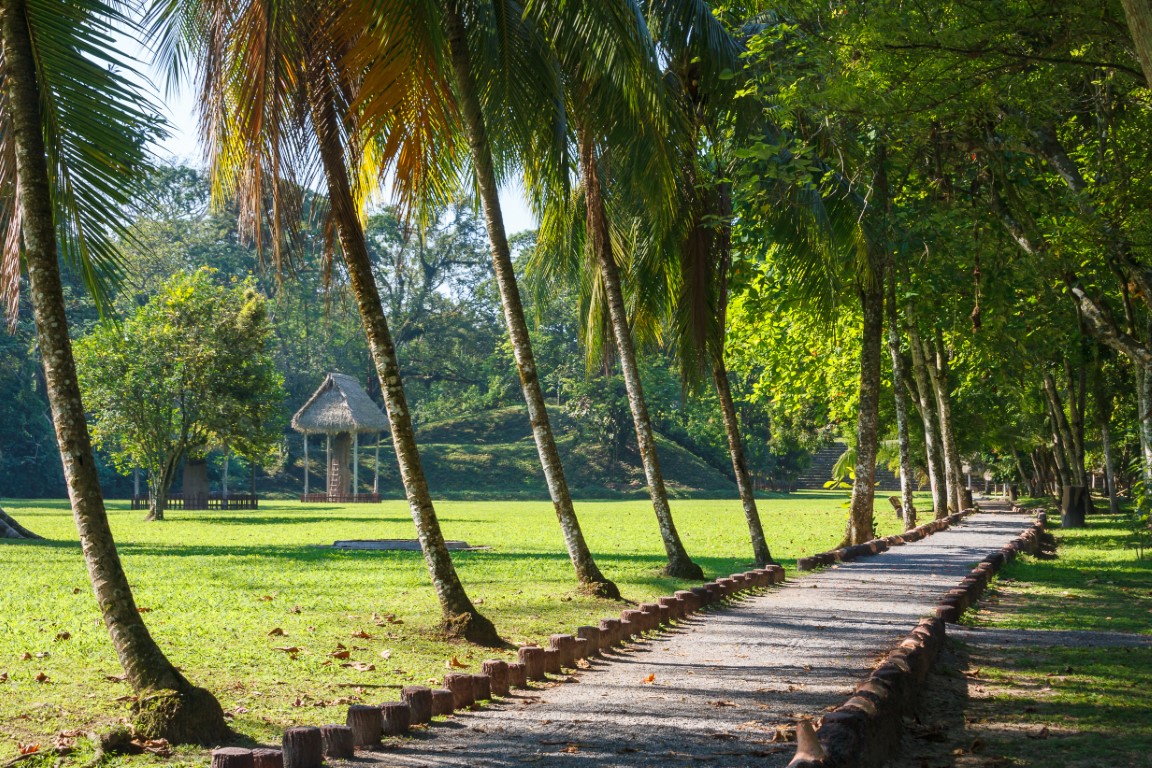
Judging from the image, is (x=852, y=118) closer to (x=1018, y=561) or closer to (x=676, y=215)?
(x=676, y=215)

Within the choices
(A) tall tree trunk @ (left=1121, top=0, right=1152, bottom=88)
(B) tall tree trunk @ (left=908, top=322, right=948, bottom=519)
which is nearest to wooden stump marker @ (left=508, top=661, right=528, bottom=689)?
(A) tall tree trunk @ (left=1121, top=0, right=1152, bottom=88)

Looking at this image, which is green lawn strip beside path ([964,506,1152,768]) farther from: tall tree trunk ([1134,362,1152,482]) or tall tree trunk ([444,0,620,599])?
tall tree trunk ([444,0,620,599])

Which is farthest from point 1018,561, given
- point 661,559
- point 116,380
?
point 116,380

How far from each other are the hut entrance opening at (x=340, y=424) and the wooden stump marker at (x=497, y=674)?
41.8 meters

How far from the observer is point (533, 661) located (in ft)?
24.5

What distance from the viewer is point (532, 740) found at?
5875 mm

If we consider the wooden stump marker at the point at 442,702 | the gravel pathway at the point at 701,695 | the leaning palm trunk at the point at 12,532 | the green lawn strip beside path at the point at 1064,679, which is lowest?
the green lawn strip beside path at the point at 1064,679

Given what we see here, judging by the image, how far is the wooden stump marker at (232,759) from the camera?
4430mm

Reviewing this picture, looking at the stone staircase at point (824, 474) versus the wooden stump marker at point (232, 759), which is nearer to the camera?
the wooden stump marker at point (232, 759)

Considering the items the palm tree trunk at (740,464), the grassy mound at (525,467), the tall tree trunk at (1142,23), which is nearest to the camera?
the tall tree trunk at (1142,23)

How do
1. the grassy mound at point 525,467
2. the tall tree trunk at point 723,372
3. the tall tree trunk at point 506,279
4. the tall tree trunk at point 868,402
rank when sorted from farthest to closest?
the grassy mound at point 525,467 < the tall tree trunk at point 868,402 < the tall tree trunk at point 723,372 < the tall tree trunk at point 506,279

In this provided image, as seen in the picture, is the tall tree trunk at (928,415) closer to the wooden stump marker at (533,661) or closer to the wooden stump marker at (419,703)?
the wooden stump marker at (533,661)

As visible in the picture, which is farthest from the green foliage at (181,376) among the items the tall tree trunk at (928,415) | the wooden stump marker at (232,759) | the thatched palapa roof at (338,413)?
the wooden stump marker at (232,759)

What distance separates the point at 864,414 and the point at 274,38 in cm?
1381
